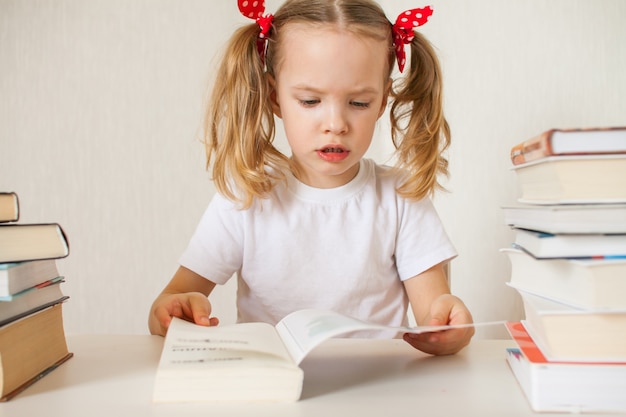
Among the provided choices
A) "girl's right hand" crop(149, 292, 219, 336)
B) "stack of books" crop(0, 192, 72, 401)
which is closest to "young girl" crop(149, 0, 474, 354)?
"girl's right hand" crop(149, 292, 219, 336)

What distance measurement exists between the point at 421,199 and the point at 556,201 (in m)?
0.65

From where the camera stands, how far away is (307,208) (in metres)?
1.22

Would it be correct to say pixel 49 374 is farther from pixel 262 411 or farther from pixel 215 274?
pixel 215 274

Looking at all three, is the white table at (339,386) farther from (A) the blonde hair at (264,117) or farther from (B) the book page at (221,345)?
(A) the blonde hair at (264,117)

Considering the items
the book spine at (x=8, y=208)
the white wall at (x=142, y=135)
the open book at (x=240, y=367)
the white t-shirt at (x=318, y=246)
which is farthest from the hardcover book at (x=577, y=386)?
the white wall at (x=142, y=135)

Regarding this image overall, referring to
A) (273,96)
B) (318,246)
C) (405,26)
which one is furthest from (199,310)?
(405,26)

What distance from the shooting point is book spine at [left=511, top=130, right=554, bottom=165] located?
561mm

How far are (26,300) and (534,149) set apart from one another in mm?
538

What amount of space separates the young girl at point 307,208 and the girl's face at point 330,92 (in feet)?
0.11

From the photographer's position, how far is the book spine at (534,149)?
1.84ft

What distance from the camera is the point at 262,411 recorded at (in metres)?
0.56

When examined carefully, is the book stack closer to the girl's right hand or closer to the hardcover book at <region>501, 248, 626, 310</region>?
the hardcover book at <region>501, 248, 626, 310</region>

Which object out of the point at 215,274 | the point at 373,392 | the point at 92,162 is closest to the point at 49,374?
the point at 373,392

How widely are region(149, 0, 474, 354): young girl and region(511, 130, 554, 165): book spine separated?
1.61 ft
